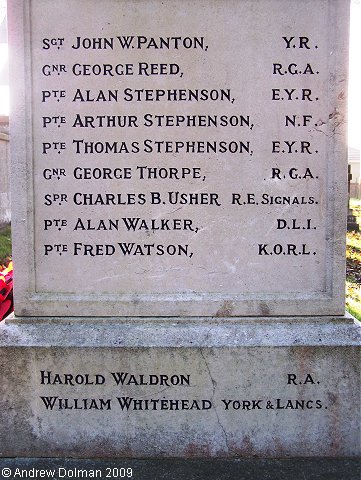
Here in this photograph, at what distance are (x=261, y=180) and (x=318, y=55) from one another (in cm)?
74

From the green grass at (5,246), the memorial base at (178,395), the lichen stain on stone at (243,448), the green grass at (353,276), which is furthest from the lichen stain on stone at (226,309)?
the green grass at (5,246)

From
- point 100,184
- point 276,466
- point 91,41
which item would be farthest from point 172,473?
point 91,41

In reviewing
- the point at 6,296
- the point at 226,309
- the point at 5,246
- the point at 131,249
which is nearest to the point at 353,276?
the point at 5,246

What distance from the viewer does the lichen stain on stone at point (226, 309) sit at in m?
3.25

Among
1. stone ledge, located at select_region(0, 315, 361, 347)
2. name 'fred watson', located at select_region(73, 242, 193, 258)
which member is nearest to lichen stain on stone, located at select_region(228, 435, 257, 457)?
stone ledge, located at select_region(0, 315, 361, 347)

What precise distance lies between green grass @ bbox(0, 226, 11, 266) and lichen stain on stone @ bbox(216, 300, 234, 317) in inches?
237

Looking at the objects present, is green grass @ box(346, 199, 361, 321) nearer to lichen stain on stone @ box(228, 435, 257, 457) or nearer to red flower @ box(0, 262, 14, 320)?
lichen stain on stone @ box(228, 435, 257, 457)

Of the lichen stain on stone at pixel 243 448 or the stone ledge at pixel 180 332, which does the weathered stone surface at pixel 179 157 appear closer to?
the stone ledge at pixel 180 332

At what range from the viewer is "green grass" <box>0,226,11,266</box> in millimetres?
8877

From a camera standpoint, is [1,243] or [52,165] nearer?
[52,165]

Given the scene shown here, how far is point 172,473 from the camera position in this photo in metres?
2.93

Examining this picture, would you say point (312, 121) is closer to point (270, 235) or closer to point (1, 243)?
point (270, 235)

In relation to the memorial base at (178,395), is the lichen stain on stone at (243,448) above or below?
below

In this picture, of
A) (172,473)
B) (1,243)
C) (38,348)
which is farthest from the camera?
(1,243)
